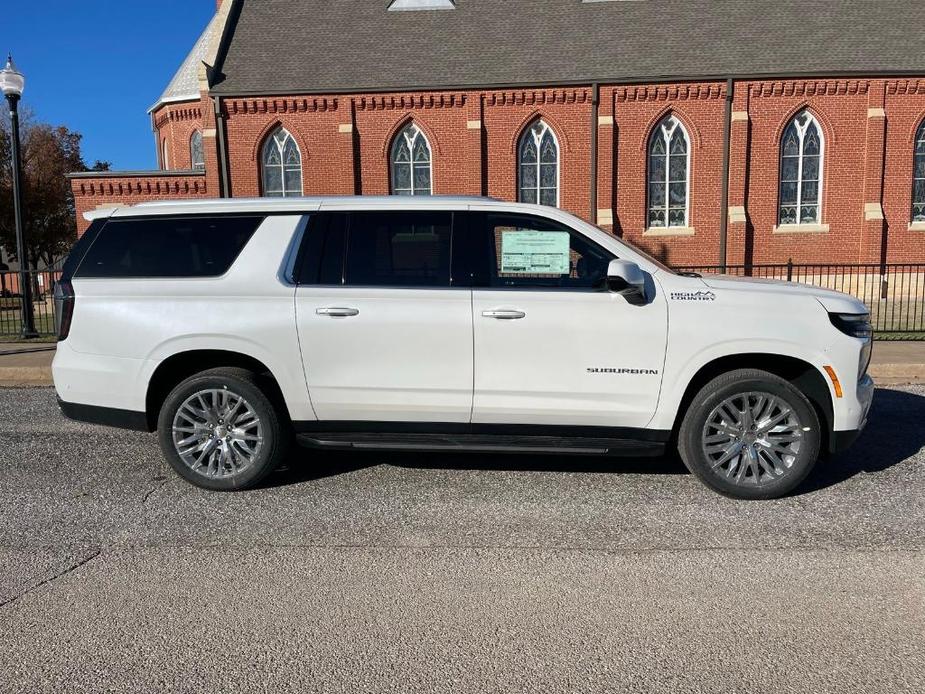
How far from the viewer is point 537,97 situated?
21.2 meters

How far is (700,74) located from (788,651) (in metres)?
20.9

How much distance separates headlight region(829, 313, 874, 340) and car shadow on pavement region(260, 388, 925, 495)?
1100mm

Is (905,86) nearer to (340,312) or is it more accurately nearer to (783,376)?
(783,376)

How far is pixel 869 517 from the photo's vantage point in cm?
420

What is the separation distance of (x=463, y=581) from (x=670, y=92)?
20.6 m

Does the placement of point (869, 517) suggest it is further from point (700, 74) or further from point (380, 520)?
point (700, 74)

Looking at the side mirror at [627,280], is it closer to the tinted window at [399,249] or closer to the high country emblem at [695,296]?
the high country emblem at [695,296]

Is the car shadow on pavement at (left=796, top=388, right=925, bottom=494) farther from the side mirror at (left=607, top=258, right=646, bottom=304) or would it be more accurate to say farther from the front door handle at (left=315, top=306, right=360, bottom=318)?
the front door handle at (left=315, top=306, right=360, bottom=318)

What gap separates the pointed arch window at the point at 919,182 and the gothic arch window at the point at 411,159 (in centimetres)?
1492

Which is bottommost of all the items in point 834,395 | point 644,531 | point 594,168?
point 644,531

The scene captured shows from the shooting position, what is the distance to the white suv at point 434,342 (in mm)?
4434

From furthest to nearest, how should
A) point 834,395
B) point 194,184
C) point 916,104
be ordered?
point 194,184, point 916,104, point 834,395

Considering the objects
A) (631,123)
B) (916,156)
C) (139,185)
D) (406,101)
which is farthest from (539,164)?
(139,185)

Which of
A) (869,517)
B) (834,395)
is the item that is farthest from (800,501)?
(834,395)
